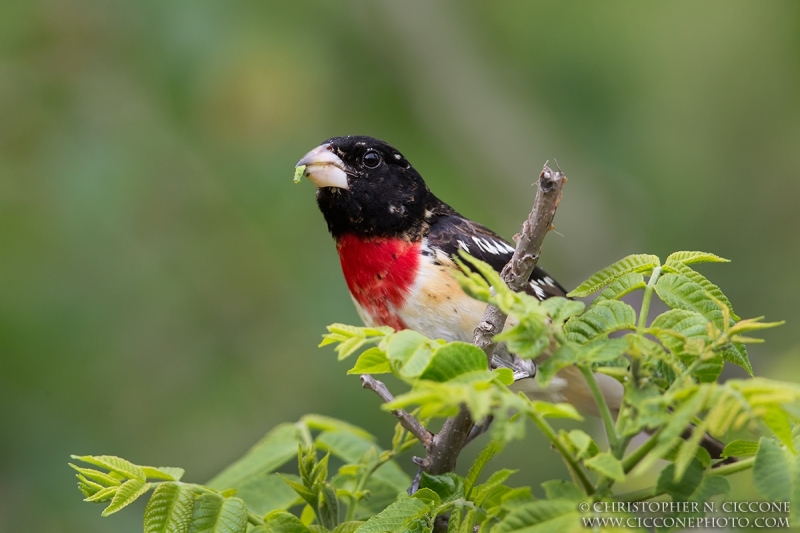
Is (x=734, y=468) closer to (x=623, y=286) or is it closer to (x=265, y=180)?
(x=623, y=286)

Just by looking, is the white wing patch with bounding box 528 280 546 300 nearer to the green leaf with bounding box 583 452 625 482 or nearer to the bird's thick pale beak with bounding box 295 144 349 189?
the bird's thick pale beak with bounding box 295 144 349 189

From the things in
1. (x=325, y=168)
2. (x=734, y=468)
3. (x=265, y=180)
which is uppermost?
(x=325, y=168)

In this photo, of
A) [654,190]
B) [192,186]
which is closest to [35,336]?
[192,186]

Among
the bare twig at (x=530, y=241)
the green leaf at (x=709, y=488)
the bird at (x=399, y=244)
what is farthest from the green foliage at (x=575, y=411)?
the bird at (x=399, y=244)

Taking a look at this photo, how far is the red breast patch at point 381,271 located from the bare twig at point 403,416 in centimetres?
113

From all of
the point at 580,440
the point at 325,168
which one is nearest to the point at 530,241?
the point at 580,440

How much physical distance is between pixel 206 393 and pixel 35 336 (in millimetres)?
1107

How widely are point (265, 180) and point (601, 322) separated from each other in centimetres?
427

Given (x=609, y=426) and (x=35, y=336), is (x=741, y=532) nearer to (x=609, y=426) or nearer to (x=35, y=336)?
(x=609, y=426)

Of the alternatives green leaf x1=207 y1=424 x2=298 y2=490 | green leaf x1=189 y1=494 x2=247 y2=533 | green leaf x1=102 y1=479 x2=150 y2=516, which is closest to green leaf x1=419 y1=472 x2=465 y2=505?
green leaf x1=189 y1=494 x2=247 y2=533

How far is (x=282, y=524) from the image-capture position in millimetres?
2000

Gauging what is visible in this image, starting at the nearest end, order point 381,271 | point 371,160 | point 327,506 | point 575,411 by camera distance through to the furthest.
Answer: point 575,411 → point 327,506 → point 381,271 → point 371,160

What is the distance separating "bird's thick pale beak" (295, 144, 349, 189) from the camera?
12.1 feet

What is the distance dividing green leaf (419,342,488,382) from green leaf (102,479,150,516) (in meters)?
0.75
